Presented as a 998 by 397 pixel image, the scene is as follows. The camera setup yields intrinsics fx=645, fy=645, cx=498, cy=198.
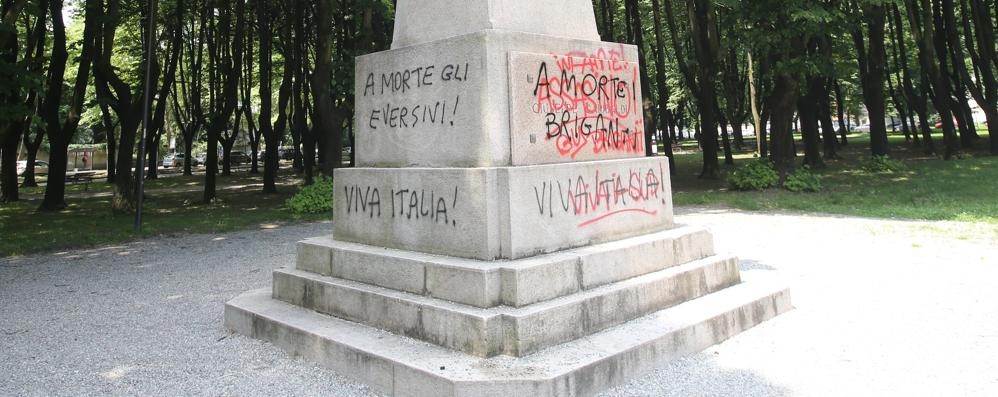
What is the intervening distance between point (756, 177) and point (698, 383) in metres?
13.8

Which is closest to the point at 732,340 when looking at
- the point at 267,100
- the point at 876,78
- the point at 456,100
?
the point at 456,100

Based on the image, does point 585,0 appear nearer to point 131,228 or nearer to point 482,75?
point 482,75

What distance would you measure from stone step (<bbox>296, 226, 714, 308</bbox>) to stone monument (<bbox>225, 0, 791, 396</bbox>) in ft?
0.05

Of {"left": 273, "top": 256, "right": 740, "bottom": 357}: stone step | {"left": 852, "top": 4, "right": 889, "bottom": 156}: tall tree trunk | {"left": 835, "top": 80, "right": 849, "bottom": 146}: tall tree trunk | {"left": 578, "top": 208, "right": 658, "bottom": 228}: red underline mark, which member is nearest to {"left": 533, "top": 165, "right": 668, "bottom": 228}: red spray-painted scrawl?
{"left": 578, "top": 208, "right": 658, "bottom": 228}: red underline mark

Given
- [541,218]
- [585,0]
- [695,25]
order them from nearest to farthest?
[541,218]
[585,0]
[695,25]

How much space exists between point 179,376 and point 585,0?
14.3 ft

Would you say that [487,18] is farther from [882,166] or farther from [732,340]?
[882,166]

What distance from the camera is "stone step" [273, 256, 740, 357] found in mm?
3926

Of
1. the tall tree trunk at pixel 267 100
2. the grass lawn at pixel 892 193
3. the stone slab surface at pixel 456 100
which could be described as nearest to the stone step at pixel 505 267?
the stone slab surface at pixel 456 100

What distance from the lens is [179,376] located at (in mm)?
4426

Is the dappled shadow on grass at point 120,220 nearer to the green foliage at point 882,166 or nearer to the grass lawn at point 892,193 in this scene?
the grass lawn at point 892,193

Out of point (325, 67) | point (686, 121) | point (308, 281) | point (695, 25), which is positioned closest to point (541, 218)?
point (308, 281)

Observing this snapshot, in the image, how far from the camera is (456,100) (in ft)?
15.6

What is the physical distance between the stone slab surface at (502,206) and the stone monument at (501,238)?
0.05ft
